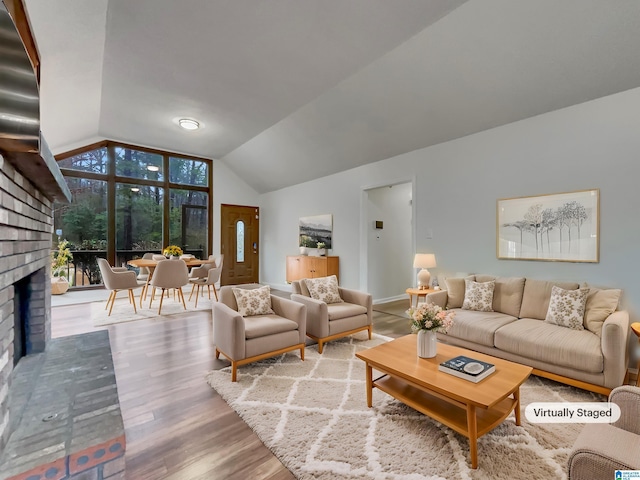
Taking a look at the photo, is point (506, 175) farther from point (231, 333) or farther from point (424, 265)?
point (231, 333)

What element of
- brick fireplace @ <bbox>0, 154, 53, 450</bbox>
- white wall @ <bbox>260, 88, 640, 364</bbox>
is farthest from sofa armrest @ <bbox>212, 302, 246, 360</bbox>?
white wall @ <bbox>260, 88, 640, 364</bbox>

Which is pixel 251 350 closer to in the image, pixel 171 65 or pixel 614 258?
pixel 171 65

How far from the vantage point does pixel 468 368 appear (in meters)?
1.95

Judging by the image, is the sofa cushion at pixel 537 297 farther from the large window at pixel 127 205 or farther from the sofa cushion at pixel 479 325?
the large window at pixel 127 205

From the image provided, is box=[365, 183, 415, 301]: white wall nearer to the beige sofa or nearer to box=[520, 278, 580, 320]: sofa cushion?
the beige sofa

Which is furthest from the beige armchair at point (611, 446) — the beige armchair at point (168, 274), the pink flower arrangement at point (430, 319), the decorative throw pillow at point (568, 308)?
the beige armchair at point (168, 274)

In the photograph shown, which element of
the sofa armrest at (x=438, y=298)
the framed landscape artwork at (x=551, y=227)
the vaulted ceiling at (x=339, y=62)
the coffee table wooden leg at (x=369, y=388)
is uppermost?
the vaulted ceiling at (x=339, y=62)

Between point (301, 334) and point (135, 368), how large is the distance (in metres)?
1.63

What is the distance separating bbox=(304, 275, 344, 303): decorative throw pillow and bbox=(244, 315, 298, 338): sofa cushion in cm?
68

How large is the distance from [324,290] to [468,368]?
2.02 meters

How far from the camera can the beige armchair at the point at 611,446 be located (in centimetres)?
107

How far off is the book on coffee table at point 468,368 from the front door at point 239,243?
255 inches

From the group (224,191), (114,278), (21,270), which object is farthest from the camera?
(224,191)

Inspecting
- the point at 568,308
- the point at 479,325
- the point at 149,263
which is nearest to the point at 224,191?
the point at 149,263
